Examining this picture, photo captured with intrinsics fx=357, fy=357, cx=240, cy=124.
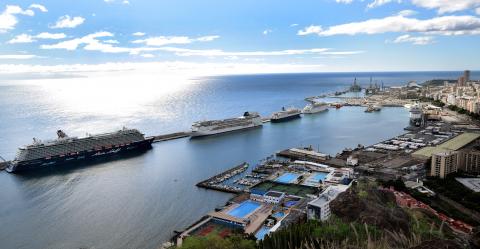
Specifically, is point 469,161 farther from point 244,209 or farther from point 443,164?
point 244,209

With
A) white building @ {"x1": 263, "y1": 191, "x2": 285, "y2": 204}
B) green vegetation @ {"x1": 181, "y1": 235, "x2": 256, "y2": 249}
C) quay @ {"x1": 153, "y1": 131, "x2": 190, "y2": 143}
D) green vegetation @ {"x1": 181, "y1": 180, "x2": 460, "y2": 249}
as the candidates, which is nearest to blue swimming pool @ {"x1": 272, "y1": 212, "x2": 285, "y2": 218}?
white building @ {"x1": 263, "y1": 191, "x2": 285, "y2": 204}

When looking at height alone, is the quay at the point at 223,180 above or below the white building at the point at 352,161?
below

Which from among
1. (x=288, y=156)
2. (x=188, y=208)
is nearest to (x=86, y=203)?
(x=188, y=208)

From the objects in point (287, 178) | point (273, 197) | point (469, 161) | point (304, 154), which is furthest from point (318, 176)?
point (469, 161)

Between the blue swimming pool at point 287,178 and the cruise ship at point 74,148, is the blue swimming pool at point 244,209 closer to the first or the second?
the blue swimming pool at point 287,178

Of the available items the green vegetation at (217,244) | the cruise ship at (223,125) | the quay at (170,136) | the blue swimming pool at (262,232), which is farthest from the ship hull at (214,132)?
the green vegetation at (217,244)
